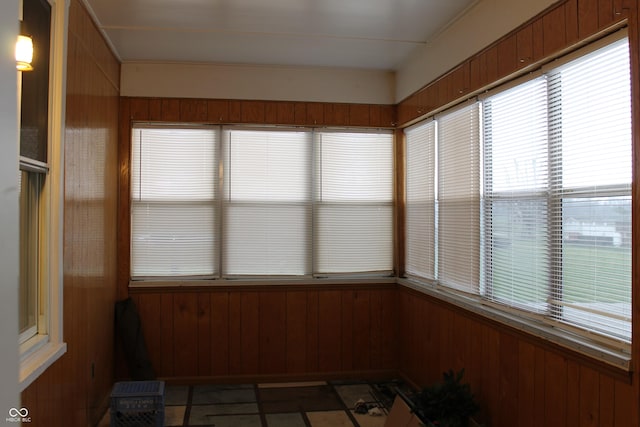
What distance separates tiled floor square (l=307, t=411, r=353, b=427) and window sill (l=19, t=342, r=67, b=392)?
190cm

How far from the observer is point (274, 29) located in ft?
12.1

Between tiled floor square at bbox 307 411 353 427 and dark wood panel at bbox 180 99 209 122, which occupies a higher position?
dark wood panel at bbox 180 99 209 122

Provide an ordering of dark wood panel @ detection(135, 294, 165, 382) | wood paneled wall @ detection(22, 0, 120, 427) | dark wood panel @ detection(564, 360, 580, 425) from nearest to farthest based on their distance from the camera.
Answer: dark wood panel @ detection(564, 360, 580, 425) < wood paneled wall @ detection(22, 0, 120, 427) < dark wood panel @ detection(135, 294, 165, 382)

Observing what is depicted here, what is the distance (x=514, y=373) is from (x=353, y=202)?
2303mm

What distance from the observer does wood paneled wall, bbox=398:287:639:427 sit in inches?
83.4

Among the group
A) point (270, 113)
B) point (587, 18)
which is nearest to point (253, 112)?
point (270, 113)

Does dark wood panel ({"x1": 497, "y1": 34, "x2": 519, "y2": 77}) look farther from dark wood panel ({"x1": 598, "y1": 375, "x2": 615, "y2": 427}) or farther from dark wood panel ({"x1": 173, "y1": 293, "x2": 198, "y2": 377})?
dark wood panel ({"x1": 173, "y1": 293, "x2": 198, "y2": 377})

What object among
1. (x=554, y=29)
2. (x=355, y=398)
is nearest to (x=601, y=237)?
(x=554, y=29)

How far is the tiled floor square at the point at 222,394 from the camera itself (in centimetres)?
408

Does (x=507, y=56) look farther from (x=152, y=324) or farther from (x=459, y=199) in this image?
(x=152, y=324)

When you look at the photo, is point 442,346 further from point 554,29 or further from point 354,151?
point 554,29

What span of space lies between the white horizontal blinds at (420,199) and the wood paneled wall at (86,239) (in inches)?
100

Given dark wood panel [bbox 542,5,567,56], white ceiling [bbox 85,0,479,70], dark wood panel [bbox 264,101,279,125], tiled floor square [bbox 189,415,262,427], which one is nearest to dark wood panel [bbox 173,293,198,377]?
tiled floor square [bbox 189,415,262,427]

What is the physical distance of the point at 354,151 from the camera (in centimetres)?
473
